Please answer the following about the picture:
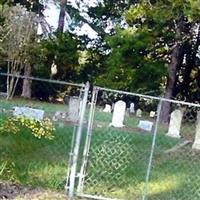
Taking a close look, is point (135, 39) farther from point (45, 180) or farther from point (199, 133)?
point (45, 180)

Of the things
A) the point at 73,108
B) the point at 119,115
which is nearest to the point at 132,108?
the point at 73,108

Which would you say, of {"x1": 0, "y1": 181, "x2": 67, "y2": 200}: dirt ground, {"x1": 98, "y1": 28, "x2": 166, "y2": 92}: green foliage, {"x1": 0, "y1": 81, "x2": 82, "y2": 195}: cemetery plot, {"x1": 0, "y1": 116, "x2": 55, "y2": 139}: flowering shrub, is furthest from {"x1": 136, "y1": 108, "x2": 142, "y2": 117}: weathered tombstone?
{"x1": 0, "y1": 181, "x2": 67, "y2": 200}: dirt ground

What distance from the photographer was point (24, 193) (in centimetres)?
706

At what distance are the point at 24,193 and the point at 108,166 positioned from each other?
116 inches

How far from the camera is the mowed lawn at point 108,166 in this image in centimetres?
802

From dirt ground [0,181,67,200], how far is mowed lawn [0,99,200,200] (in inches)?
10.3

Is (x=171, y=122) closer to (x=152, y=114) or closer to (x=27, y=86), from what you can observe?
(x=152, y=114)

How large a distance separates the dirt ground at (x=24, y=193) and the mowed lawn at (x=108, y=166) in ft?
0.86

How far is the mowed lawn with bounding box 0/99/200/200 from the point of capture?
802cm

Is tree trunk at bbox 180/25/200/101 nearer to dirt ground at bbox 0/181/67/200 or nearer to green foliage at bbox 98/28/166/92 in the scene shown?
green foliage at bbox 98/28/166/92

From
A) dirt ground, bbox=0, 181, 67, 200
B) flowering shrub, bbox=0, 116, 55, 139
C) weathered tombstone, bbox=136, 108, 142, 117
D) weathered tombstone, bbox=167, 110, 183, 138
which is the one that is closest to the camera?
dirt ground, bbox=0, 181, 67, 200

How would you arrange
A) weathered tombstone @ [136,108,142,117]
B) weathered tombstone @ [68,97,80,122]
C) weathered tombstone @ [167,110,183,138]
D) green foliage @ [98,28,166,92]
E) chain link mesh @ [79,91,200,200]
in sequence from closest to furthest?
chain link mesh @ [79,91,200,200], weathered tombstone @ [167,110,183,138], weathered tombstone @ [68,97,80,122], green foliage @ [98,28,166,92], weathered tombstone @ [136,108,142,117]

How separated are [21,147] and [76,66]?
19877mm

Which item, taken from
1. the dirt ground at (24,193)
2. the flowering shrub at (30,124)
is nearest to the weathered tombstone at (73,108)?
the flowering shrub at (30,124)
